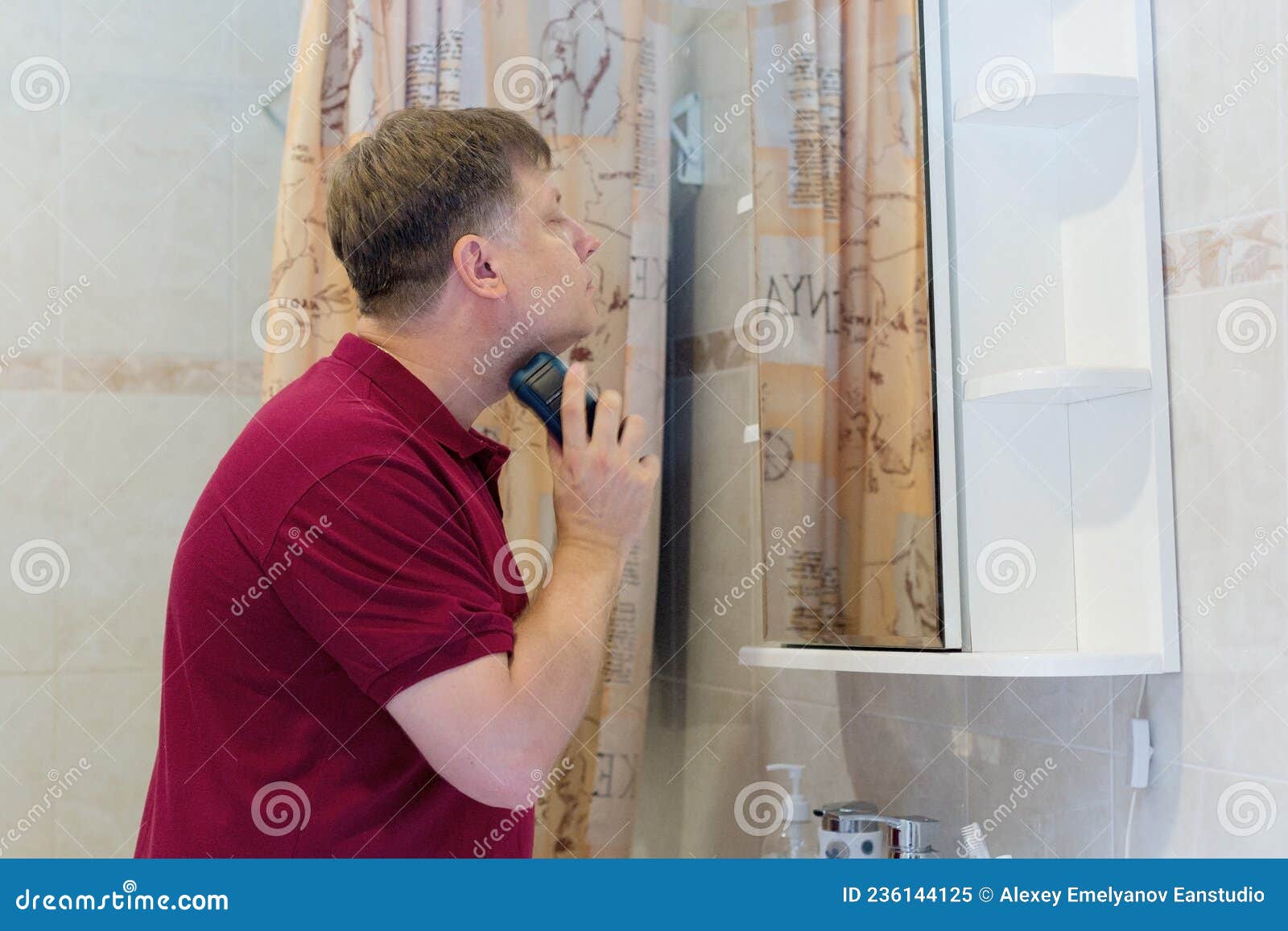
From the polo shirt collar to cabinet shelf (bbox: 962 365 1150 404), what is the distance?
406 millimetres

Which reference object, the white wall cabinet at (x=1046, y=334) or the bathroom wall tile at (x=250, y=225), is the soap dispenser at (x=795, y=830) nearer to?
the white wall cabinet at (x=1046, y=334)

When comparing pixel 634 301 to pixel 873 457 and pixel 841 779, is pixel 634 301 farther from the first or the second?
pixel 841 779

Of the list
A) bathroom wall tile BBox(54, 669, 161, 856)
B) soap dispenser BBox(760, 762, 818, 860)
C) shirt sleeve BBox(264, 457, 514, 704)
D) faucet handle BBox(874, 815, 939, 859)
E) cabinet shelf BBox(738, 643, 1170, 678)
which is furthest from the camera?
bathroom wall tile BBox(54, 669, 161, 856)

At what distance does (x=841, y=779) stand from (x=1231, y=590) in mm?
475

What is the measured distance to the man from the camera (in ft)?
2.47

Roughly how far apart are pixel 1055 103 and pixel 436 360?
1.69ft

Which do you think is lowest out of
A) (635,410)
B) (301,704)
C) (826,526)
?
(301,704)

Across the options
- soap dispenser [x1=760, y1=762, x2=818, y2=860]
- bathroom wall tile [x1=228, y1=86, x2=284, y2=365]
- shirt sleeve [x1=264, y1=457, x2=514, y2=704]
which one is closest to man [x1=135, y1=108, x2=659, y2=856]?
shirt sleeve [x1=264, y1=457, x2=514, y2=704]

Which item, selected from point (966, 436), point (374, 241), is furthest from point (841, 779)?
point (374, 241)

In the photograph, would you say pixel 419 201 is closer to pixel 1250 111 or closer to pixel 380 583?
pixel 380 583

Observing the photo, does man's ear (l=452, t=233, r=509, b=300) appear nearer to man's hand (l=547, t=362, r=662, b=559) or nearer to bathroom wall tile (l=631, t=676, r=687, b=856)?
man's hand (l=547, t=362, r=662, b=559)

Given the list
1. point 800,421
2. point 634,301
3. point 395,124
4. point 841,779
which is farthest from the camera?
point 634,301

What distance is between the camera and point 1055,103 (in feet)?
3.07

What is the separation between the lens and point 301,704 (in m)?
0.80
